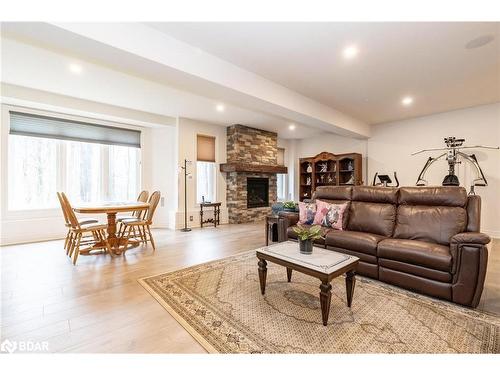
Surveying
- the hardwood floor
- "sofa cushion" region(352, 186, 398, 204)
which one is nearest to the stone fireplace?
the hardwood floor

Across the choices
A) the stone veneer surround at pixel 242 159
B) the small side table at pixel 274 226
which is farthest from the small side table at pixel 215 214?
the small side table at pixel 274 226

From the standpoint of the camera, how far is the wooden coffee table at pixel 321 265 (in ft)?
5.90

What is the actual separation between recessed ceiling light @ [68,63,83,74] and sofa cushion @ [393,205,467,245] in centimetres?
458

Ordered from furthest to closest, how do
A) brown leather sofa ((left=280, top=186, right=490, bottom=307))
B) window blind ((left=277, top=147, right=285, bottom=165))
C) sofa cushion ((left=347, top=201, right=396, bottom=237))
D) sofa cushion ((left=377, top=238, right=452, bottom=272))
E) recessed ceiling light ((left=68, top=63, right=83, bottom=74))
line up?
window blind ((left=277, top=147, right=285, bottom=165)) < recessed ceiling light ((left=68, top=63, right=83, bottom=74)) < sofa cushion ((left=347, top=201, right=396, bottom=237)) < sofa cushion ((left=377, top=238, right=452, bottom=272)) < brown leather sofa ((left=280, top=186, right=490, bottom=307))

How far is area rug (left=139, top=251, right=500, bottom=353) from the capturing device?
1.60 meters

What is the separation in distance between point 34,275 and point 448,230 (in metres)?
4.67

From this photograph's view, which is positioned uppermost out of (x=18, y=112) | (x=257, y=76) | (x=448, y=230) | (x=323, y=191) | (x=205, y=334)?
(x=257, y=76)

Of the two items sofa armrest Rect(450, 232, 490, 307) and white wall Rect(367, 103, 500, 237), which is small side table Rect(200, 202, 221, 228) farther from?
sofa armrest Rect(450, 232, 490, 307)

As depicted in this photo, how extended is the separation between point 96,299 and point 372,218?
3.22m

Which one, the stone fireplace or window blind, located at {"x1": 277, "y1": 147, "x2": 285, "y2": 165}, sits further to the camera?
window blind, located at {"x1": 277, "y1": 147, "x2": 285, "y2": 165}

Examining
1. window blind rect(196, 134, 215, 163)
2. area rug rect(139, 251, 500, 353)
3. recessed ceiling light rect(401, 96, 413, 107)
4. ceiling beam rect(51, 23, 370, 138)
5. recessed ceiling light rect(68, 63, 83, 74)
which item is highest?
recessed ceiling light rect(68, 63, 83, 74)

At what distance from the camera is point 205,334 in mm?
1718
